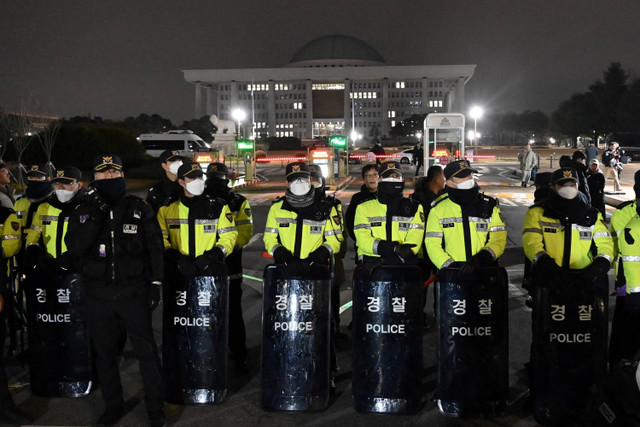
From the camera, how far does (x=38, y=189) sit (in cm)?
676

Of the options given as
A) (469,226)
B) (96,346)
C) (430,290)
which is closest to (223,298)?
(96,346)

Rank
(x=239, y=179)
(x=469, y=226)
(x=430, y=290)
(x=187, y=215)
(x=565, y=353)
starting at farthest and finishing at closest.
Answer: (x=239, y=179)
(x=430, y=290)
(x=187, y=215)
(x=469, y=226)
(x=565, y=353)

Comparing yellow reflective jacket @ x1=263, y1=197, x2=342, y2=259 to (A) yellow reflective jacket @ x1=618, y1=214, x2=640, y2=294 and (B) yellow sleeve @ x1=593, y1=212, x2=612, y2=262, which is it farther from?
(A) yellow reflective jacket @ x1=618, y1=214, x2=640, y2=294

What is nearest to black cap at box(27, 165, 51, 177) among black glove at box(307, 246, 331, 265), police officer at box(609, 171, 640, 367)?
black glove at box(307, 246, 331, 265)

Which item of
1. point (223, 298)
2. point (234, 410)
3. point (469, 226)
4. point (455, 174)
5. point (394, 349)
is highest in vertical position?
point (455, 174)

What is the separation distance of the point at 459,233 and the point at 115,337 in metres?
2.77

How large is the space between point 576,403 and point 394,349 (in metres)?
1.38

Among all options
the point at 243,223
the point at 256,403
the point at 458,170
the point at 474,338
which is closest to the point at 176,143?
the point at 243,223

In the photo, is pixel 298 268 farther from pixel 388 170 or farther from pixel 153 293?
pixel 388 170

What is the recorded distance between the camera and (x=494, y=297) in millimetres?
5203

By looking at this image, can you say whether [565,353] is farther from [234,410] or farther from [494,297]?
[234,410]

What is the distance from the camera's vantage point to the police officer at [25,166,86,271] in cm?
602

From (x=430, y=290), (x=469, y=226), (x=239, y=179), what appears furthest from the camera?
(x=239, y=179)

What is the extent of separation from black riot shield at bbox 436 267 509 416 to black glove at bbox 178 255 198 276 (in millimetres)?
1887
